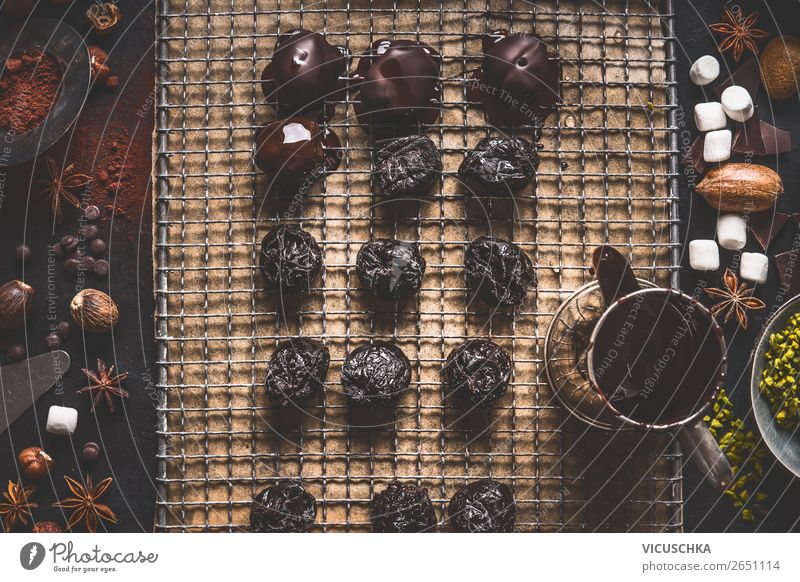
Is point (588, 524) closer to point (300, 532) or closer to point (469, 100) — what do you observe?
point (300, 532)

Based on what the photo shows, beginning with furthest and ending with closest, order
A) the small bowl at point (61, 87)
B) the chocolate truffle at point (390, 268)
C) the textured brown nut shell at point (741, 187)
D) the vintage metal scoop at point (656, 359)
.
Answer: the textured brown nut shell at point (741, 187), the small bowl at point (61, 87), the chocolate truffle at point (390, 268), the vintage metal scoop at point (656, 359)

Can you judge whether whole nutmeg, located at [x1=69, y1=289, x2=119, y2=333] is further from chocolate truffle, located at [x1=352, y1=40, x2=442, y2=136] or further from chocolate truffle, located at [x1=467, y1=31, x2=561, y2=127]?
chocolate truffle, located at [x1=467, y1=31, x2=561, y2=127]

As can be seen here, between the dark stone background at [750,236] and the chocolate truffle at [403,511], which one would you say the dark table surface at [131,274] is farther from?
the chocolate truffle at [403,511]

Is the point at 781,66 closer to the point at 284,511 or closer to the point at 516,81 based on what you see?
the point at 516,81

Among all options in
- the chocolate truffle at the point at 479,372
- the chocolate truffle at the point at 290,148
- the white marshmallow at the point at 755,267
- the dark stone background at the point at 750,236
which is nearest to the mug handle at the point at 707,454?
the dark stone background at the point at 750,236

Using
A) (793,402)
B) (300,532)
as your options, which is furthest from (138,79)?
(793,402)

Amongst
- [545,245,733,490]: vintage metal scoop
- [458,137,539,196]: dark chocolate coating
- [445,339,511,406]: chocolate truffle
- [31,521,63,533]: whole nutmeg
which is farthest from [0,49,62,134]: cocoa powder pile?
[545,245,733,490]: vintage metal scoop
